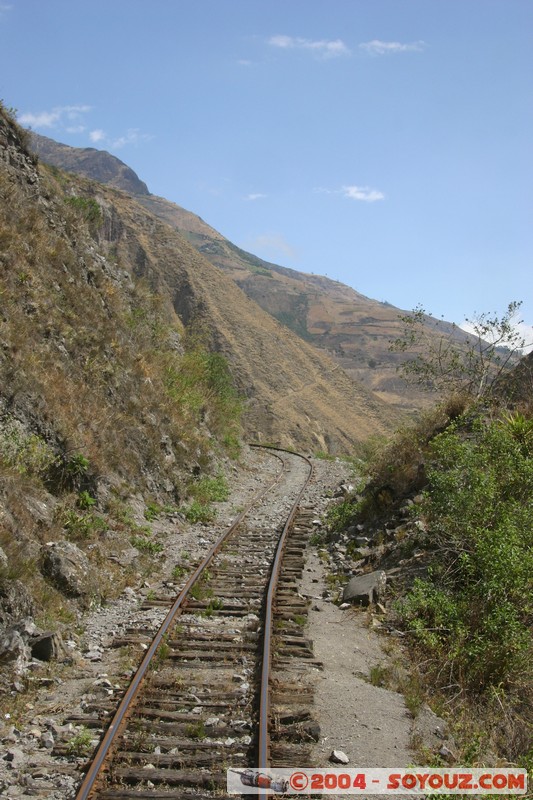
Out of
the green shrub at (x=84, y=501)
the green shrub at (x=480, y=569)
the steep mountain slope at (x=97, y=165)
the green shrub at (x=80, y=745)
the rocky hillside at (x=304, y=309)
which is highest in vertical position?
the steep mountain slope at (x=97, y=165)

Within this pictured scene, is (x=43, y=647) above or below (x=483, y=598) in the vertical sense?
below

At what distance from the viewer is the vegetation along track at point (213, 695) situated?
184 inches

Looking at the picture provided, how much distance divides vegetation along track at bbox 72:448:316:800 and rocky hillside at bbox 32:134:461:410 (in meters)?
89.9

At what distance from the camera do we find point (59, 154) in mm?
194875

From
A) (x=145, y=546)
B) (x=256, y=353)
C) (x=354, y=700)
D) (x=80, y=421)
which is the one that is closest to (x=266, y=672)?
(x=354, y=700)

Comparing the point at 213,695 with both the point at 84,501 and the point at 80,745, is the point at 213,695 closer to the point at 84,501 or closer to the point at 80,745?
the point at 80,745

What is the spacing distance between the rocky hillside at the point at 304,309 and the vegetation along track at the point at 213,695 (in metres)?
89.9

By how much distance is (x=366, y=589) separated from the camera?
898cm

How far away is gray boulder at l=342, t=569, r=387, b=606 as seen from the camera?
8875 millimetres

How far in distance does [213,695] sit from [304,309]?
479ft

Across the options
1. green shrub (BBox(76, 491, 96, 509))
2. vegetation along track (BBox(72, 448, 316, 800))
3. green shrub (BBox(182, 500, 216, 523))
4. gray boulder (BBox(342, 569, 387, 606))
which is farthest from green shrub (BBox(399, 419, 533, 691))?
green shrub (BBox(182, 500, 216, 523))

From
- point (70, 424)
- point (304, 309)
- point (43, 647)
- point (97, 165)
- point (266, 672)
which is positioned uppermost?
point (97, 165)

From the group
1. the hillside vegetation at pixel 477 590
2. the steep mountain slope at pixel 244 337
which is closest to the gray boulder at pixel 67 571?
the hillside vegetation at pixel 477 590

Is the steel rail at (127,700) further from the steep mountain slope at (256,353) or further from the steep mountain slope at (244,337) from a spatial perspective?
the steep mountain slope at (256,353)
